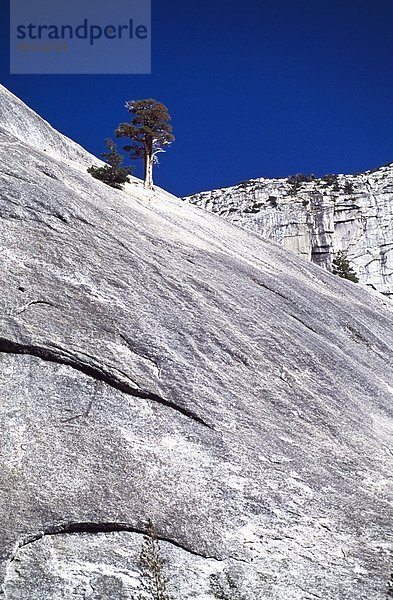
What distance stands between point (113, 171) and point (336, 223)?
Result: 190ft

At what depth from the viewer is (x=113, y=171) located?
31594 mm

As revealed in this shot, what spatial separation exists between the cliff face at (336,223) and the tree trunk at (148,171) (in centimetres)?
4099

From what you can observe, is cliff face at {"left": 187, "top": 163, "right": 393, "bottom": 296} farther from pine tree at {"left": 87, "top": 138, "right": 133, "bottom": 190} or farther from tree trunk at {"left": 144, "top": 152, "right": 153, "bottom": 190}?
pine tree at {"left": 87, "top": 138, "right": 133, "bottom": 190}

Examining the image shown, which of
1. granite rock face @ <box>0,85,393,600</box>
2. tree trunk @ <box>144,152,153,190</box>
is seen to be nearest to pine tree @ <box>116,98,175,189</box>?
tree trunk @ <box>144,152,153,190</box>

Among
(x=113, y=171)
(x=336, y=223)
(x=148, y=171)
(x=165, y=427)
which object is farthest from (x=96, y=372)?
(x=336, y=223)

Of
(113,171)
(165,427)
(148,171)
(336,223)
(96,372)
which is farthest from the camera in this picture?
(336,223)

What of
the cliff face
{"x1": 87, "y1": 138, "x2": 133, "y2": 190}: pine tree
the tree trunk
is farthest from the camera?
the cliff face

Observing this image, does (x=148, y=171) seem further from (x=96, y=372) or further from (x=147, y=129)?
(x=96, y=372)

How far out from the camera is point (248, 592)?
818 centimetres

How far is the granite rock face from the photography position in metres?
8.38

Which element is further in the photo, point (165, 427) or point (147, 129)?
point (147, 129)

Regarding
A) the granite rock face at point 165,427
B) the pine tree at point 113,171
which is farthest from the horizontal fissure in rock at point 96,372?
the pine tree at point 113,171

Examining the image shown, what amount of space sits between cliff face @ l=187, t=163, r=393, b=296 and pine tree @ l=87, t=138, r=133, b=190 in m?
49.2

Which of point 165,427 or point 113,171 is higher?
point 113,171
